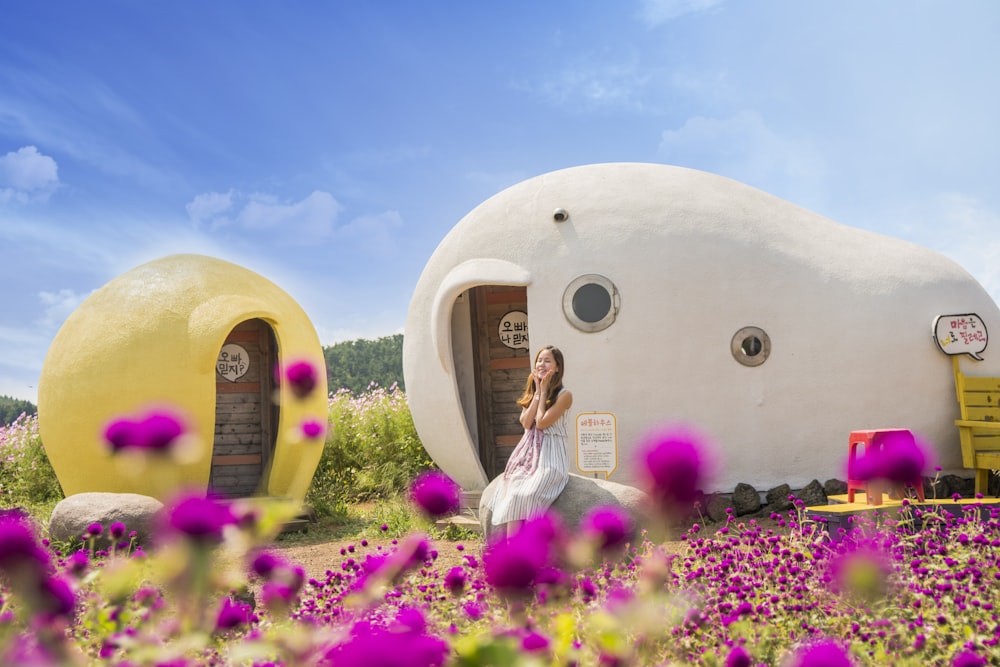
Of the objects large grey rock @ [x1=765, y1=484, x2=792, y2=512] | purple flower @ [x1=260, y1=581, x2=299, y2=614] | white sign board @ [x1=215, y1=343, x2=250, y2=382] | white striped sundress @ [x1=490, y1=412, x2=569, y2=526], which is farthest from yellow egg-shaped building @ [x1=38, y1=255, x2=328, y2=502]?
purple flower @ [x1=260, y1=581, x2=299, y2=614]

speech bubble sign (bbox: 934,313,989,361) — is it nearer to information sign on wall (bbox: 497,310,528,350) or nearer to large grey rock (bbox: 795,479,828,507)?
large grey rock (bbox: 795,479,828,507)

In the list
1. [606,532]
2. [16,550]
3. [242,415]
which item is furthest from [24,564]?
[242,415]

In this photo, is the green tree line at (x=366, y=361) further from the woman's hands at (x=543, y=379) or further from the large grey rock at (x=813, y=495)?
the woman's hands at (x=543, y=379)

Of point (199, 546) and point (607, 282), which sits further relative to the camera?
point (607, 282)

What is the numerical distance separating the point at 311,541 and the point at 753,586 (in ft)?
18.4

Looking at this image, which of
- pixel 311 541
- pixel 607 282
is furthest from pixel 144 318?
pixel 607 282

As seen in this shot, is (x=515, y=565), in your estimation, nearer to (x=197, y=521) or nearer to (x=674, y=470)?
(x=674, y=470)

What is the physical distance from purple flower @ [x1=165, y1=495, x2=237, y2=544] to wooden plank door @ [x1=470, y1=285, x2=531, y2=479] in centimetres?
754

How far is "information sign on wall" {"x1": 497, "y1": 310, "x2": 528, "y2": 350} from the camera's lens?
892cm

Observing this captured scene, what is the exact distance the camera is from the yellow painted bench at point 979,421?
7.14 m

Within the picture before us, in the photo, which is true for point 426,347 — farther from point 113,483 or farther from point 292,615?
point 292,615

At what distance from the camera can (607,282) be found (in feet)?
23.8

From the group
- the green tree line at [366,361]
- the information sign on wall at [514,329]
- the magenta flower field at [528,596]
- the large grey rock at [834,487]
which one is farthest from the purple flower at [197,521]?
the green tree line at [366,361]

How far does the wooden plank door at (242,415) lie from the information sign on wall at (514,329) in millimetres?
2908
